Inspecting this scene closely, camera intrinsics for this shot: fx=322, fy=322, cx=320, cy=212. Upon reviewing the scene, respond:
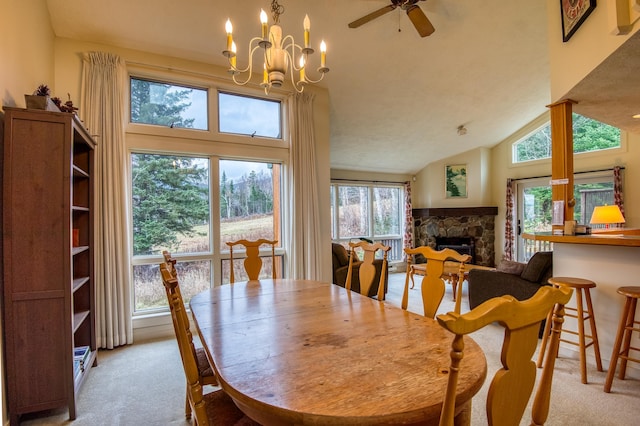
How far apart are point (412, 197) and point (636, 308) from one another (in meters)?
5.54

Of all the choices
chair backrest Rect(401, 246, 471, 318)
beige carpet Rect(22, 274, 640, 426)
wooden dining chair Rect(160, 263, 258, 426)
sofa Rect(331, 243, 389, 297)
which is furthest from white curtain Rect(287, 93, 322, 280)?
wooden dining chair Rect(160, 263, 258, 426)

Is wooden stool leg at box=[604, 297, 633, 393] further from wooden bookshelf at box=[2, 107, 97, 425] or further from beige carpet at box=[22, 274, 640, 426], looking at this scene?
wooden bookshelf at box=[2, 107, 97, 425]

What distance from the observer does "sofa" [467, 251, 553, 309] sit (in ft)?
10.4

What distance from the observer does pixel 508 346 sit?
733 mm

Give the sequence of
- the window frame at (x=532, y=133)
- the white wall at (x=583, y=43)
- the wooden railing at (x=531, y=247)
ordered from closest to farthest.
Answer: the white wall at (x=583, y=43)
the window frame at (x=532, y=133)
the wooden railing at (x=531, y=247)

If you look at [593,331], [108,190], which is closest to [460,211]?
[593,331]

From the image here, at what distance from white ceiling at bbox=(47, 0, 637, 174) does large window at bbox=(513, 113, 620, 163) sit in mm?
643

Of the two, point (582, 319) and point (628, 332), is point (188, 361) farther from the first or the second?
point (628, 332)

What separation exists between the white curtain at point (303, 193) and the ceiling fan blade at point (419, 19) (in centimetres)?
166

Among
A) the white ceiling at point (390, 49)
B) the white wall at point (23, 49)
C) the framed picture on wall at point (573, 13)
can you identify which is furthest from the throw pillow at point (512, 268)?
the white wall at point (23, 49)

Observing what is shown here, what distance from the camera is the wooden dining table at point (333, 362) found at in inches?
34.9

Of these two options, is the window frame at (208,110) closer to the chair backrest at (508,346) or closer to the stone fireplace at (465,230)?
the chair backrest at (508,346)

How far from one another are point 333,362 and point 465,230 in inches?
268

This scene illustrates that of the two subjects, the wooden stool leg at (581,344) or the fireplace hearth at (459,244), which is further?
the fireplace hearth at (459,244)
